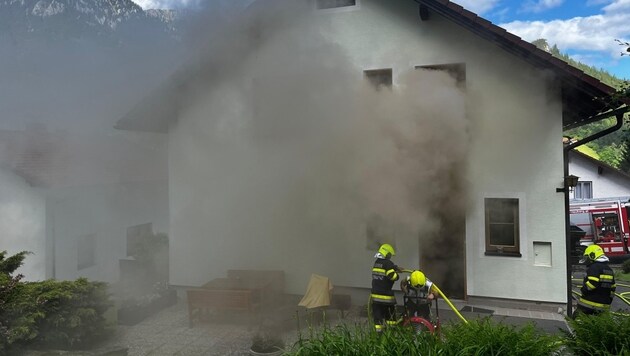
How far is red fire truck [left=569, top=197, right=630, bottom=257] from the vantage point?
13.4 meters

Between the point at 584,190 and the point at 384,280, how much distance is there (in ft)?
57.7

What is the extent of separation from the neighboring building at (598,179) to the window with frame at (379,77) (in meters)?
14.7

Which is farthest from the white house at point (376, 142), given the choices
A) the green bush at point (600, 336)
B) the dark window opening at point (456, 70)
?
the green bush at point (600, 336)

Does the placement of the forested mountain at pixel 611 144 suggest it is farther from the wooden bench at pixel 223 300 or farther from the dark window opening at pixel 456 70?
the wooden bench at pixel 223 300

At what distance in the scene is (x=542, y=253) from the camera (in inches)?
255

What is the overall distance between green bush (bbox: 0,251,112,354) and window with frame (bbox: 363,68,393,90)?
5012 mm

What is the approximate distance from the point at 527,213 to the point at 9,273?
703cm

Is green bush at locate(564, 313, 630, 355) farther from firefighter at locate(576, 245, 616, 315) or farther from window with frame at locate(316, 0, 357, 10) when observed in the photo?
window with frame at locate(316, 0, 357, 10)

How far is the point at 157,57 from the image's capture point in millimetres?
5547

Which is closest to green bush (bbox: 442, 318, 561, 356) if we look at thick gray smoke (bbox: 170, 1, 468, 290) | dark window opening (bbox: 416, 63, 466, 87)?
thick gray smoke (bbox: 170, 1, 468, 290)

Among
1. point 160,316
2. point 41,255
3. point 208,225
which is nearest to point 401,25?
point 208,225

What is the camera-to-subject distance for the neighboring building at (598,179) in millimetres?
18297

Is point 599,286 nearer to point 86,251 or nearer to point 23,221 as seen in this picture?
point 23,221

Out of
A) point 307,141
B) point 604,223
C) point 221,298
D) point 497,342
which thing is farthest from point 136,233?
point 604,223
